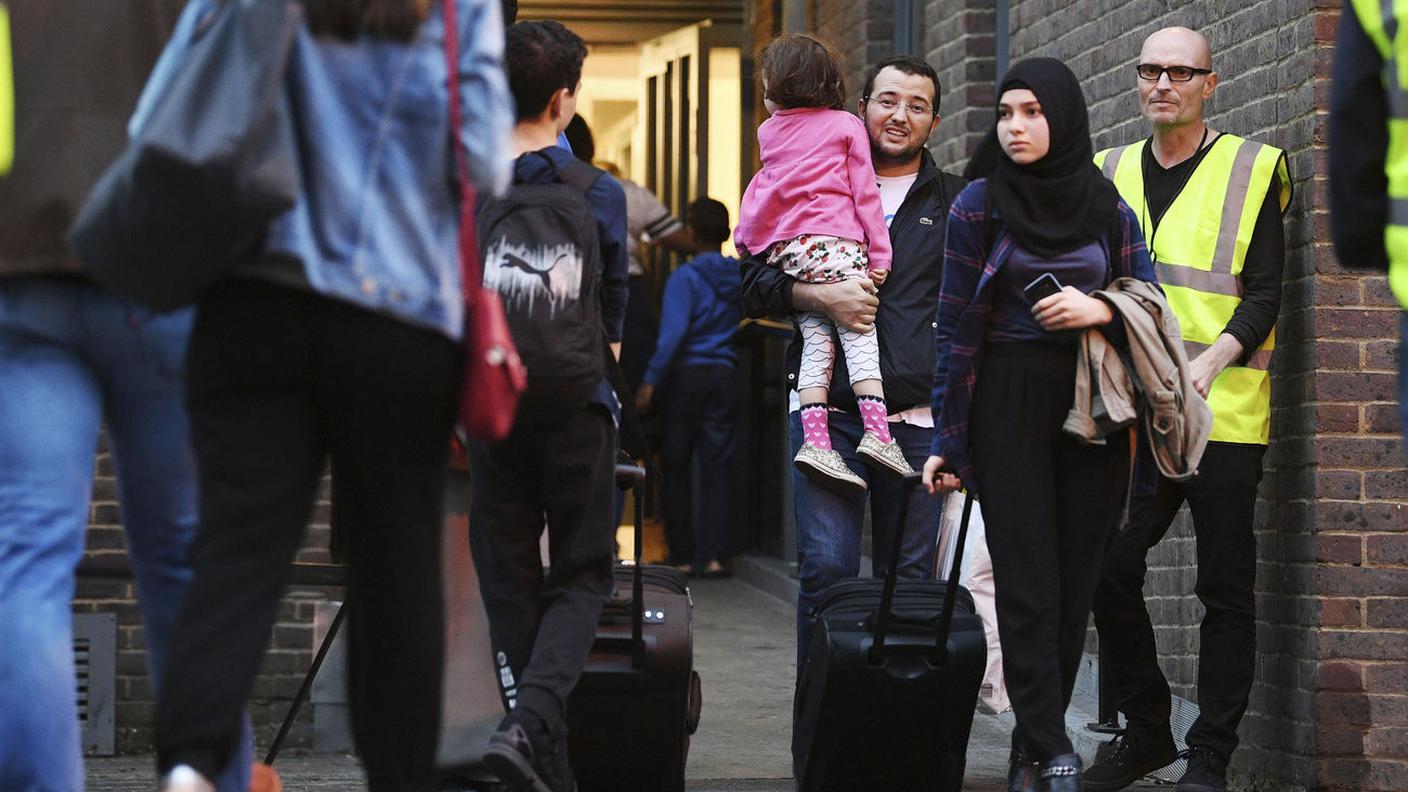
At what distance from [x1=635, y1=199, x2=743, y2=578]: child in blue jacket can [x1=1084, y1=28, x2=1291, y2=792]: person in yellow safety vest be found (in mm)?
5458

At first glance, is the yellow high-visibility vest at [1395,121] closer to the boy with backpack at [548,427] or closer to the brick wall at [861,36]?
the boy with backpack at [548,427]

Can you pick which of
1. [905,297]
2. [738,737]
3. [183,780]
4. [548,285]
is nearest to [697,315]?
[738,737]

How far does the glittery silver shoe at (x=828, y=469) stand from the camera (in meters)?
6.07

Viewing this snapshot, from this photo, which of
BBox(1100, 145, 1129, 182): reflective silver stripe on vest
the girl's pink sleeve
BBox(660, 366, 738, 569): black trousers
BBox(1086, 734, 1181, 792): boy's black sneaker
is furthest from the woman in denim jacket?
BBox(660, 366, 738, 569): black trousers

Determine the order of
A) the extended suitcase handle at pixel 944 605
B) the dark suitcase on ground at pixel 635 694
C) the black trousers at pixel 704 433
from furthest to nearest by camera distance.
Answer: the black trousers at pixel 704 433, the dark suitcase on ground at pixel 635 694, the extended suitcase handle at pixel 944 605

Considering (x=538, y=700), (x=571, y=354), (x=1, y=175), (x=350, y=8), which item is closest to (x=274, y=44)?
(x=350, y=8)

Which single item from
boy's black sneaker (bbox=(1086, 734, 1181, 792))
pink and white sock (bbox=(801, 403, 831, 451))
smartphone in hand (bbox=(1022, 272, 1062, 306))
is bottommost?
boy's black sneaker (bbox=(1086, 734, 1181, 792))

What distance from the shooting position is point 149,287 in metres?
3.30

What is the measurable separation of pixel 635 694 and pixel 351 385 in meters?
2.41

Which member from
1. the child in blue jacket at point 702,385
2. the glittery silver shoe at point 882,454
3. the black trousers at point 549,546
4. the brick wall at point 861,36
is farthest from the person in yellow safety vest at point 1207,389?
the child in blue jacket at point 702,385

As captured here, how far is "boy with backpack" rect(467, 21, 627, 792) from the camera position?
4.83m

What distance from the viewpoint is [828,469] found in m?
6.07

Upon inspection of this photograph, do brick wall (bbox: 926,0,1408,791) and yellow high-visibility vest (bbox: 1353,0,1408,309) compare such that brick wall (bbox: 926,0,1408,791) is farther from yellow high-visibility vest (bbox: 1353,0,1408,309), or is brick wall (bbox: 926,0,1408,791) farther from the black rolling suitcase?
yellow high-visibility vest (bbox: 1353,0,1408,309)

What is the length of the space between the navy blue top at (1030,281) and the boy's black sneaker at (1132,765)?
61.0 inches
